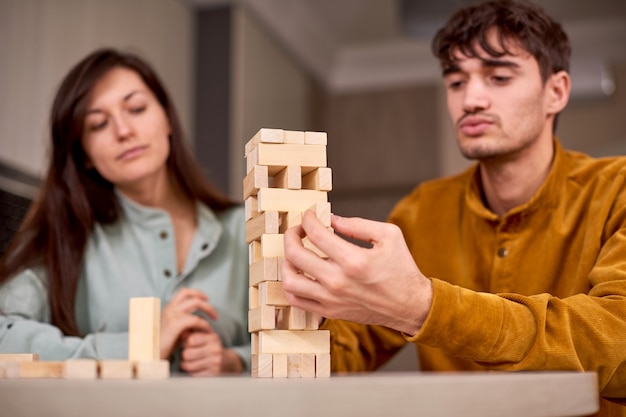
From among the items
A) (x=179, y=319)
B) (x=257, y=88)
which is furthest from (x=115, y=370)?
(x=257, y=88)

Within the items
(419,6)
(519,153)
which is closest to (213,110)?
(419,6)

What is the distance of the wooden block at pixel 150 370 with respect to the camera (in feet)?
2.78

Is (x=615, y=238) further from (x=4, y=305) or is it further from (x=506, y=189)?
(x=4, y=305)

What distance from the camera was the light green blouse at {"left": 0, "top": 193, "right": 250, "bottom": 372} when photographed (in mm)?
1689

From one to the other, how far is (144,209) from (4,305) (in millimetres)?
422

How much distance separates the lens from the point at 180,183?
2018mm

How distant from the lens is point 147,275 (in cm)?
185

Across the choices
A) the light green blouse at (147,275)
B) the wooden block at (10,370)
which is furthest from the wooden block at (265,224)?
the light green blouse at (147,275)

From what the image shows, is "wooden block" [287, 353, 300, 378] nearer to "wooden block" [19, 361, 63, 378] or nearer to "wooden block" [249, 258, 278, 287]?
"wooden block" [249, 258, 278, 287]

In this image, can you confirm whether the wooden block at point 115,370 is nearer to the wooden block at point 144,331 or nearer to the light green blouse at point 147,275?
the wooden block at point 144,331

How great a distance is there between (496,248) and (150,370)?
885 millimetres

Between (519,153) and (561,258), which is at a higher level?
(519,153)

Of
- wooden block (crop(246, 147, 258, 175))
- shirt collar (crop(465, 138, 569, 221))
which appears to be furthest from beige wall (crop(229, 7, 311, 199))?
wooden block (crop(246, 147, 258, 175))

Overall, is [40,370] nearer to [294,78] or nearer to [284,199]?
[284,199]
